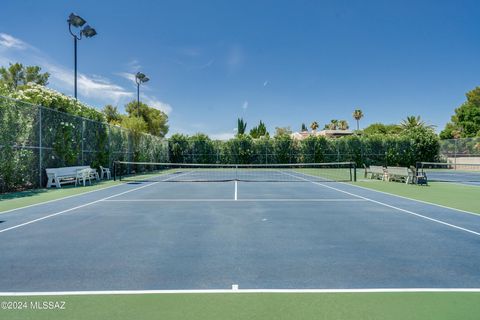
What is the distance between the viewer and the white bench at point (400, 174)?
19.1 meters

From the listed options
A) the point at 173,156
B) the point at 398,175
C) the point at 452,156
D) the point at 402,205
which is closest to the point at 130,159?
the point at 173,156

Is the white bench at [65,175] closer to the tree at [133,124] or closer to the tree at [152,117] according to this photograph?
→ the tree at [133,124]

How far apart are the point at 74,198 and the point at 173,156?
29.1m

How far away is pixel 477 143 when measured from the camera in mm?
37219

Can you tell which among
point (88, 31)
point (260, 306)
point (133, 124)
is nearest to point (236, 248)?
point (260, 306)

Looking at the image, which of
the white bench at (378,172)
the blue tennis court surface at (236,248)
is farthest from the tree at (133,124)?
the blue tennis court surface at (236,248)

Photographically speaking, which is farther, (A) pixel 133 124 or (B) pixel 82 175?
(A) pixel 133 124

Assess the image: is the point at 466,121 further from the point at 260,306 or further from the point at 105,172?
the point at 260,306

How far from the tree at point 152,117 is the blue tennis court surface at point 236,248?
5055cm

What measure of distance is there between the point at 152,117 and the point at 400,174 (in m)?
47.8

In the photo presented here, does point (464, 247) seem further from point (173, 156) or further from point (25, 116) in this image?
point (173, 156)

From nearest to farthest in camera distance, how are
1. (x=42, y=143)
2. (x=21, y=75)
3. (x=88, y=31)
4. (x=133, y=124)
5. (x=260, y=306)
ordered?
(x=260, y=306)
(x=42, y=143)
(x=88, y=31)
(x=133, y=124)
(x=21, y=75)

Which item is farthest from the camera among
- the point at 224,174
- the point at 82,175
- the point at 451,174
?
the point at 451,174

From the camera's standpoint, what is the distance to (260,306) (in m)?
3.57
